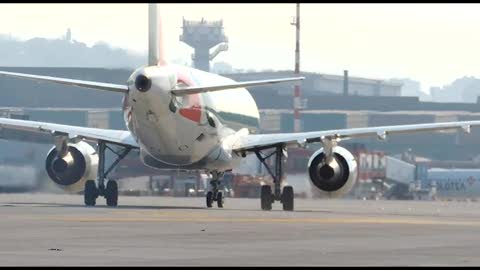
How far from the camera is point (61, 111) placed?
159 metres

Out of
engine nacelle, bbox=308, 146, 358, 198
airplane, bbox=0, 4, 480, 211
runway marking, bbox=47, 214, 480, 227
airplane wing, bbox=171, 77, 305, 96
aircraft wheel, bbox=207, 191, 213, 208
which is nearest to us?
runway marking, bbox=47, 214, 480, 227

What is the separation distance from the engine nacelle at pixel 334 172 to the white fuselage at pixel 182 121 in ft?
14.5

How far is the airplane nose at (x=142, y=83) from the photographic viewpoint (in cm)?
5062

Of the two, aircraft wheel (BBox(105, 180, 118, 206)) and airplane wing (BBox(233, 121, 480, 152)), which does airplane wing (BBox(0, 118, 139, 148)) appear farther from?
airplane wing (BBox(233, 121, 480, 152))

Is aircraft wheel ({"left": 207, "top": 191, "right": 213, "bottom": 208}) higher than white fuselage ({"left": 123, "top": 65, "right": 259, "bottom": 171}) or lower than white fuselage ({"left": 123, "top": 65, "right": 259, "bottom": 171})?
lower

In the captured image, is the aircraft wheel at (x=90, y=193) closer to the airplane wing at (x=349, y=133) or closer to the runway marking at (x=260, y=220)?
the airplane wing at (x=349, y=133)

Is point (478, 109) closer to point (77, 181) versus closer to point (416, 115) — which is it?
point (416, 115)

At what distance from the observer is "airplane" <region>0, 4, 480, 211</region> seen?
51.6 m

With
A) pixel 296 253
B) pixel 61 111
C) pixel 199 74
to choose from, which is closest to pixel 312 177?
pixel 199 74

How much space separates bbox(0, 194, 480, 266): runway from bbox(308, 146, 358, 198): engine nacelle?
34.1 feet

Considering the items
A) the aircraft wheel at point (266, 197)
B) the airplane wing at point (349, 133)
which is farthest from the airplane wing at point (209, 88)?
the aircraft wheel at point (266, 197)

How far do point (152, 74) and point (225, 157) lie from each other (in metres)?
8.54

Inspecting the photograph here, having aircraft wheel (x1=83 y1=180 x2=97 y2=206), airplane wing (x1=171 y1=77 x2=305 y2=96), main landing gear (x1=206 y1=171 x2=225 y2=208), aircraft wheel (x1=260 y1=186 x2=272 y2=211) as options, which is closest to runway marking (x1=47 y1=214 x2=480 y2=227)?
airplane wing (x1=171 y1=77 x2=305 y2=96)

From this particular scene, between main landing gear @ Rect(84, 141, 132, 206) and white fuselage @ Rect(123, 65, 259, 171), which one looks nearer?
white fuselage @ Rect(123, 65, 259, 171)
